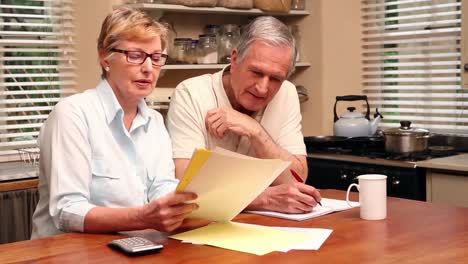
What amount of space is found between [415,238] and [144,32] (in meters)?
0.96

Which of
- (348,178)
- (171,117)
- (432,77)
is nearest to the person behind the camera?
(171,117)

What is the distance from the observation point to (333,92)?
175 inches

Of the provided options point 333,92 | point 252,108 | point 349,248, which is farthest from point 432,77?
point 349,248

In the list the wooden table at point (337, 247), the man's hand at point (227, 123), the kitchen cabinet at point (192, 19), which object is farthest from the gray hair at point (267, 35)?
the kitchen cabinet at point (192, 19)

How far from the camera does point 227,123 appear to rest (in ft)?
8.14

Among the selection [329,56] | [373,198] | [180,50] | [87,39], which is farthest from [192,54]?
[373,198]

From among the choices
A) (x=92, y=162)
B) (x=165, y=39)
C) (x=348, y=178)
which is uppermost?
(x=165, y=39)

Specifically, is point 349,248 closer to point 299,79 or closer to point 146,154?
point 146,154

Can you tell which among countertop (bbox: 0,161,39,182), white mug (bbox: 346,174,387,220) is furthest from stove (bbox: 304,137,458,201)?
countertop (bbox: 0,161,39,182)

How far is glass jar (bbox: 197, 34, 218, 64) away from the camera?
3.91m

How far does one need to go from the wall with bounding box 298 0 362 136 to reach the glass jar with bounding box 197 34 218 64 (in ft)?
2.58

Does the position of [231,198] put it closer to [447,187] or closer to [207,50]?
[447,187]

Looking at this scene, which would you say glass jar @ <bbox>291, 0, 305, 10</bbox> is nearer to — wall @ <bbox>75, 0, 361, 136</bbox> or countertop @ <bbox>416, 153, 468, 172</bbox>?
wall @ <bbox>75, 0, 361, 136</bbox>

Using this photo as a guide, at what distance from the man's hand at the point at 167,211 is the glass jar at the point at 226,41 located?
223 cm
